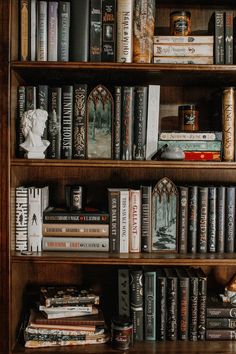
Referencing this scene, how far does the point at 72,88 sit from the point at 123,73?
18 centimetres

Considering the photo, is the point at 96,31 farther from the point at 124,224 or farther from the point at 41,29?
the point at 124,224

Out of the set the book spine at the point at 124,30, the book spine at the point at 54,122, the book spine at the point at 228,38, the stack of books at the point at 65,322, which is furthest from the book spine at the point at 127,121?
the stack of books at the point at 65,322

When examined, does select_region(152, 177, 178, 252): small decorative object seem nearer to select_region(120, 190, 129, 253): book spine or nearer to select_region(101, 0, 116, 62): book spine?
select_region(120, 190, 129, 253): book spine

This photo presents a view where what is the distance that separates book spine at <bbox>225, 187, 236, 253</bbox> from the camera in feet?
5.39

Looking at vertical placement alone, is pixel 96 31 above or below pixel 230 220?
above

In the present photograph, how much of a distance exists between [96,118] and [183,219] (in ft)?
1.50

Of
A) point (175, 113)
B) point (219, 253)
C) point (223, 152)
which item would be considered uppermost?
point (175, 113)

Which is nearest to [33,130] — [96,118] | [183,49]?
[96,118]

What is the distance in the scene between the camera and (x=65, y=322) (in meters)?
1.63

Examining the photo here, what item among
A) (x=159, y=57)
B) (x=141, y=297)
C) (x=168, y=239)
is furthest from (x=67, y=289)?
(x=159, y=57)

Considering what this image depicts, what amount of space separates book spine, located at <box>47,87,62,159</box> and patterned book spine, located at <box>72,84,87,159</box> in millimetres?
54

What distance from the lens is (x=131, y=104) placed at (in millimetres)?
1597

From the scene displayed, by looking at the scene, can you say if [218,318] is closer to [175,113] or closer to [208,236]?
[208,236]

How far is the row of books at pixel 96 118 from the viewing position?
5.24 feet
